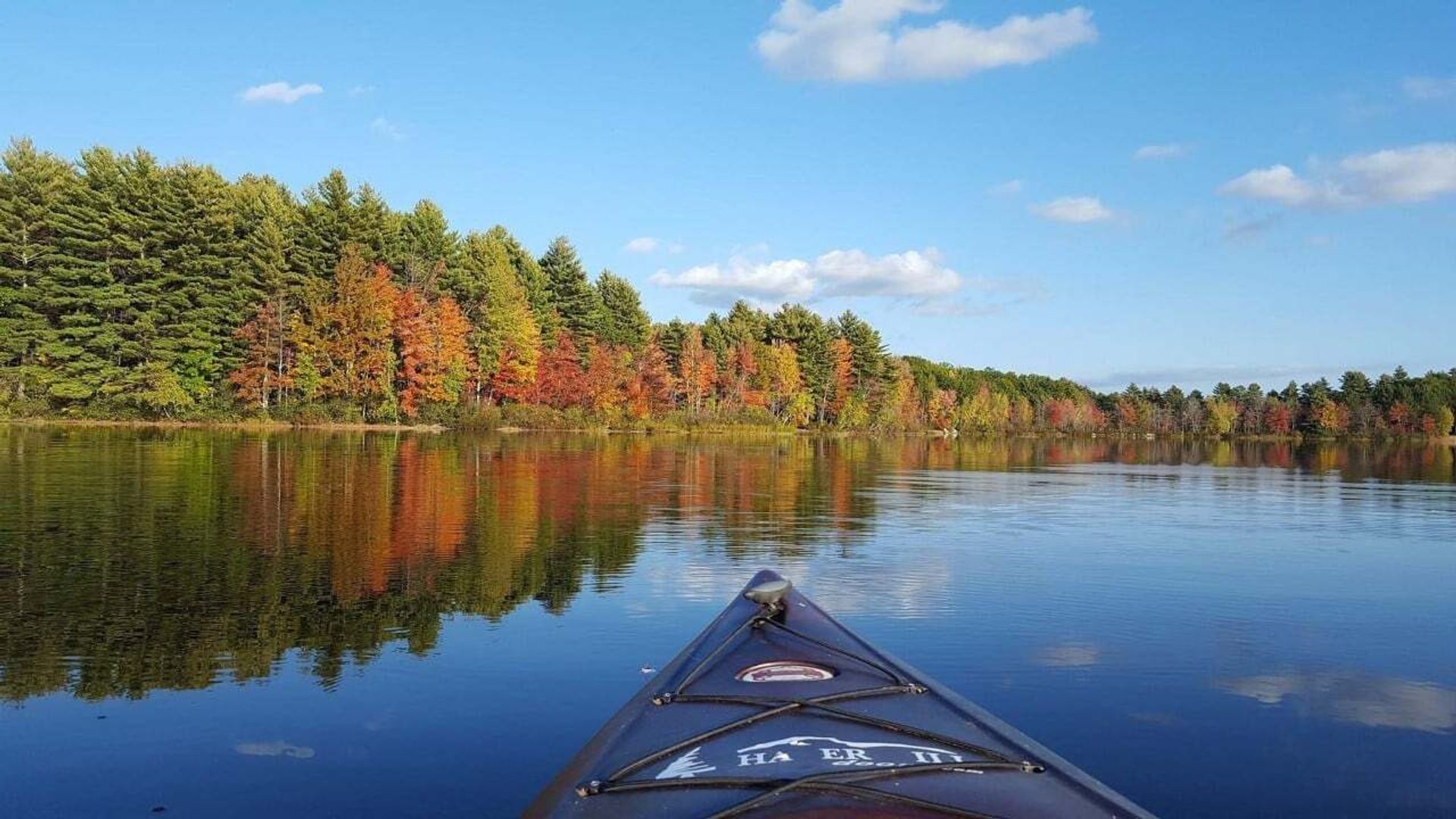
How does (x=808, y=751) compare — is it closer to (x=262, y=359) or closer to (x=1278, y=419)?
(x=262, y=359)

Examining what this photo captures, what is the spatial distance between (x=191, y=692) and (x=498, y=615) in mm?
2668

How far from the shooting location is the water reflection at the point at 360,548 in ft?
22.0

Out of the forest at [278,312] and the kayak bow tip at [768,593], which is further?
the forest at [278,312]

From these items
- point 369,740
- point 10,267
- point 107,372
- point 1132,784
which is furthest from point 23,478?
point 10,267

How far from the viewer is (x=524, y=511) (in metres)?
15.4

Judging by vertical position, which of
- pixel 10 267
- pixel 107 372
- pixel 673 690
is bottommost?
pixel 673 690

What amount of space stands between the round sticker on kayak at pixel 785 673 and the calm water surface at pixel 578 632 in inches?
42.7

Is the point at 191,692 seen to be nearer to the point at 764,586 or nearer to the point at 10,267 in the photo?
the point at 764,586

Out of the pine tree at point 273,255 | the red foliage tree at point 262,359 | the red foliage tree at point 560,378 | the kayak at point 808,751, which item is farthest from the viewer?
the red foliage tree at point 560,378

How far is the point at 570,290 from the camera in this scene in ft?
238

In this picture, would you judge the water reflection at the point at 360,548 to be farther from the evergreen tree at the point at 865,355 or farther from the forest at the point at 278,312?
the evergreen tree at the point at 865,355

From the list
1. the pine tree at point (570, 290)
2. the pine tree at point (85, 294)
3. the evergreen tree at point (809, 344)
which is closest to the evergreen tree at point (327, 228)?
the pine tree at point (85, 294)

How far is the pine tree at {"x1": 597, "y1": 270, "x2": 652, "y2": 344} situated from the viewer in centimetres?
7731

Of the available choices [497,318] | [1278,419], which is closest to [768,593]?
[497,318]
